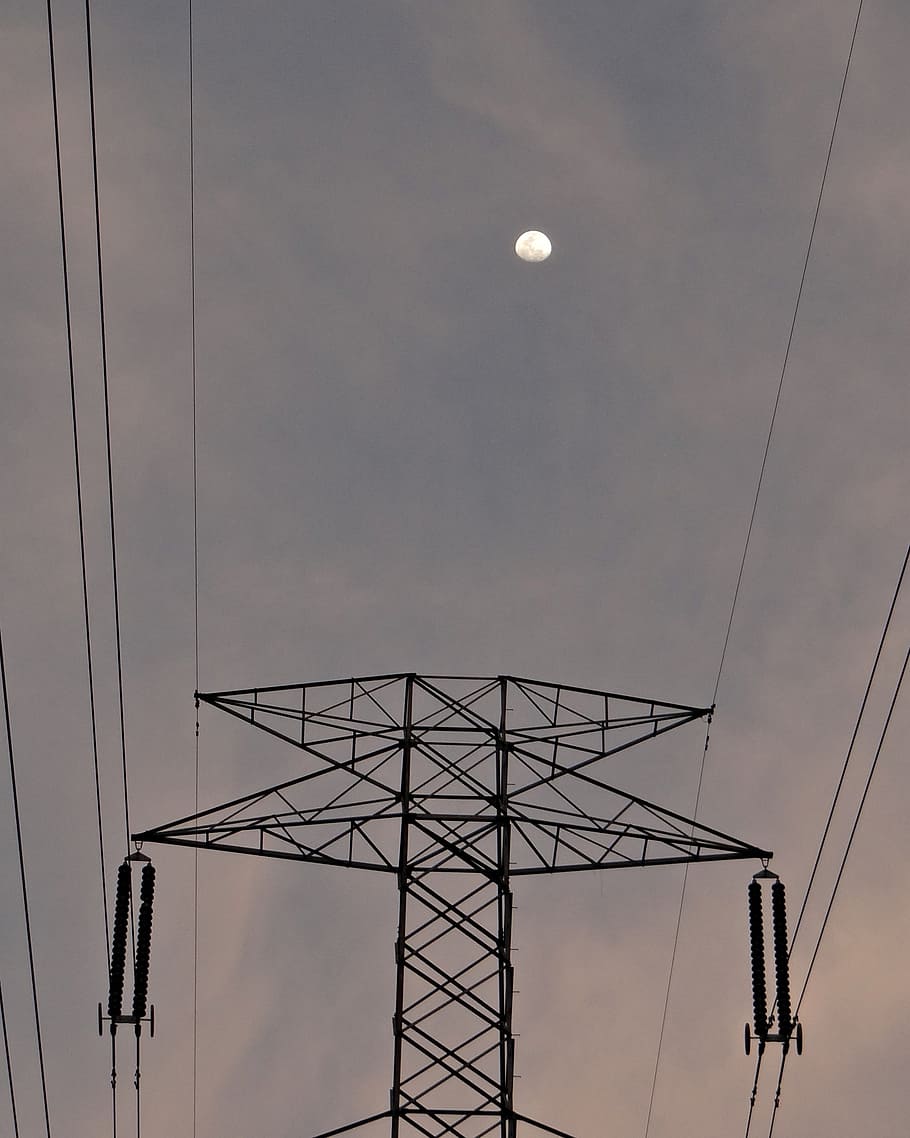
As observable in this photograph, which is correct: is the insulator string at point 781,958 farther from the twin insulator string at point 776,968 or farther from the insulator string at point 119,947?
the insulator string at point 119,947

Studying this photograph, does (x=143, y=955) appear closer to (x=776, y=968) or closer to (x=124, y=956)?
(x=124, y=956)

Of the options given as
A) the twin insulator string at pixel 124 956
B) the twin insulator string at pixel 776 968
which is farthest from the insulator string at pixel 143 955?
the twin insulator string at pixel 776 968

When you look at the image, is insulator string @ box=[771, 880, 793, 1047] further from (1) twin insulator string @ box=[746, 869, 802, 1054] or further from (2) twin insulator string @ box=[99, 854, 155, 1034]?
(2) twin insulator string @ box=[99, 854, 155, 1034]

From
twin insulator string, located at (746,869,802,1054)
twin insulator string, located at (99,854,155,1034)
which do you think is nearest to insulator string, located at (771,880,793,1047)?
twin insulator string, located at (746,869,802,1054)

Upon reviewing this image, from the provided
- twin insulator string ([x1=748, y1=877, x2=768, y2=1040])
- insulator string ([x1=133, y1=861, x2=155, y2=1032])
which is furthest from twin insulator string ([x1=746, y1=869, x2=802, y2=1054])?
insulator string ([x1=133, y1=861, x2=155, y2=1032])

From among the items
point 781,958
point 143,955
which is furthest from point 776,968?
point 143,955

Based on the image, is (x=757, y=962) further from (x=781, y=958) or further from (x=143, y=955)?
(x=143, y=955)

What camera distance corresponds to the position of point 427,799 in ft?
80.1

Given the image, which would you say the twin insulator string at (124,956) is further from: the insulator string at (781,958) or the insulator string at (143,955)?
the insulator string at (781,958)

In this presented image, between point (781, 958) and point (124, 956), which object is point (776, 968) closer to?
point (781, 958)

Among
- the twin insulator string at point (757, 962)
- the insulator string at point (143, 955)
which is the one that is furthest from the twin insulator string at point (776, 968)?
the insulator string at point (143, 955)

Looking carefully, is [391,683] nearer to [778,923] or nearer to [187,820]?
[187,820]

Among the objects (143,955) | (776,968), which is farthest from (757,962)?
(143,955)

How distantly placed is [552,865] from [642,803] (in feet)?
5.79
